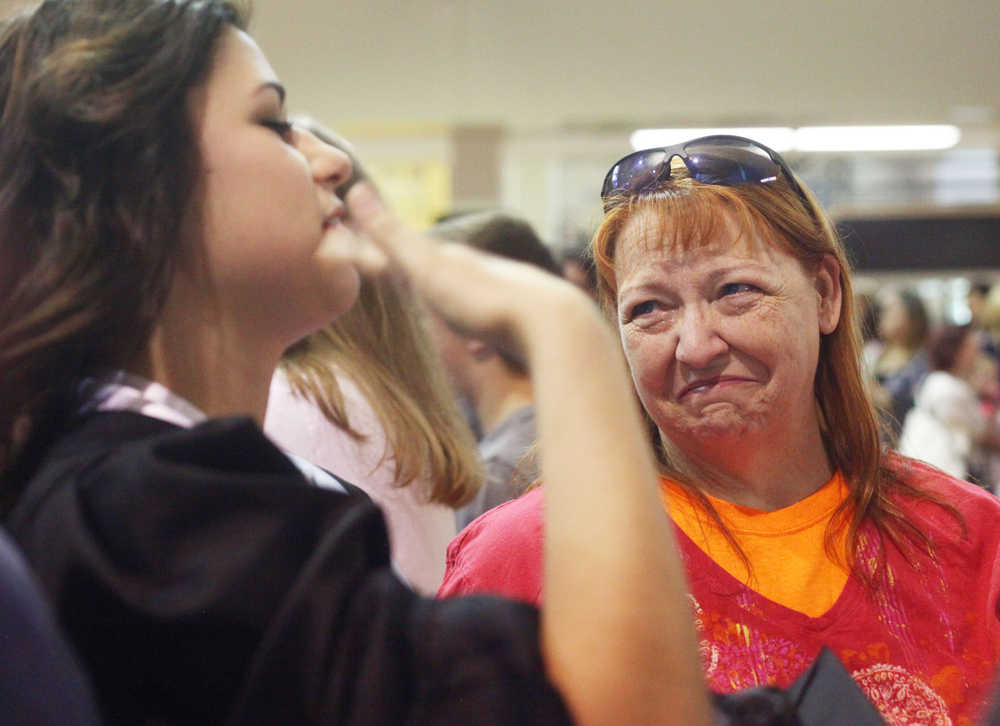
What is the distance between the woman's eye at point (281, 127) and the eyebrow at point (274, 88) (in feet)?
0.08

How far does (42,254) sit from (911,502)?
1.16m

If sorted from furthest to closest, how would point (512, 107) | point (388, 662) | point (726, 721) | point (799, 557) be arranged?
point (512, 107) → point (799, 557) → point (726, 721) → point (388, 662)

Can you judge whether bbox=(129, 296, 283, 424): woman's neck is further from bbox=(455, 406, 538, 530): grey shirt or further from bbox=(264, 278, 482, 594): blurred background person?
bbox=(455, 406, 538, 530): grey shirt

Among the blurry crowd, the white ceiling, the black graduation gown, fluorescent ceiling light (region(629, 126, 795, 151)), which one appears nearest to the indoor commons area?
the black graduation gown

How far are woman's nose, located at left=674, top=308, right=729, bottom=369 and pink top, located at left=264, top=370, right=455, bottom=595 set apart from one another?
1.90 ft

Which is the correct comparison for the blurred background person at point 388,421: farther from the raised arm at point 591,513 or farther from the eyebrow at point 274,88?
the raised arm at point 591,513


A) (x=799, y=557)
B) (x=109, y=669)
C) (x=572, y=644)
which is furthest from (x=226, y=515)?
(x=799, y=557)

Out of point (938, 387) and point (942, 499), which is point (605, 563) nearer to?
point (942, 499)

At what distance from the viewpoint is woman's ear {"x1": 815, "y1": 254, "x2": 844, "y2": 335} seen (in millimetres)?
1533

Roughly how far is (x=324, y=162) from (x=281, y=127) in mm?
50

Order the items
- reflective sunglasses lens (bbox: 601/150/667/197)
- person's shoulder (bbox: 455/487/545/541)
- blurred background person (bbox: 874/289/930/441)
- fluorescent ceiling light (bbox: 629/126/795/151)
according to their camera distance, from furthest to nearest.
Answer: fluorescent ceiling light (bbox: 629/126/795/151) → blurred background person (bbox: 874/289/930/441) → reflective sunglasses lens (bbox: 601/150/667/197) → person's shoulder (bbox: 455/487/545/541)

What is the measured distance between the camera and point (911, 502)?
1.50m

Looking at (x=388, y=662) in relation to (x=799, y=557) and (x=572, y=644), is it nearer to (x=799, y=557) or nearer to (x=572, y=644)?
(x=572, y=644)

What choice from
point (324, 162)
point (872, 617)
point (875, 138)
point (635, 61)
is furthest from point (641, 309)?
point (875, 138)
